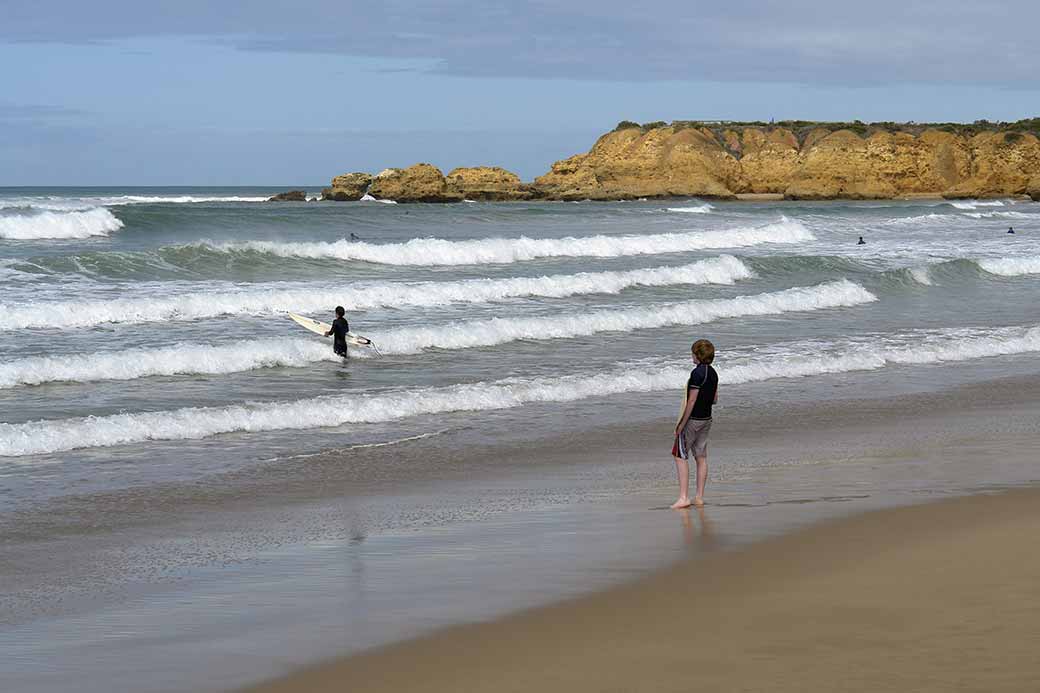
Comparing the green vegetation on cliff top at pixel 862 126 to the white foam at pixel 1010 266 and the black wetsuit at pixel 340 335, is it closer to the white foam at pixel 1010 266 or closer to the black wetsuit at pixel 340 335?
the white foam at pixel 1010 266

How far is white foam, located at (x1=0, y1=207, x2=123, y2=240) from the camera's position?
3322cm

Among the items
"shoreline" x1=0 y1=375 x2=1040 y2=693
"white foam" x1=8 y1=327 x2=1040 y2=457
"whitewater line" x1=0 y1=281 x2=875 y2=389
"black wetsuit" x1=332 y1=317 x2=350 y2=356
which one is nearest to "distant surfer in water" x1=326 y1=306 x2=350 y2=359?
"black wetsuit" x1=332 y1=317 x2=350 y2=356

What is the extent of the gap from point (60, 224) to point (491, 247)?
12.7 metres

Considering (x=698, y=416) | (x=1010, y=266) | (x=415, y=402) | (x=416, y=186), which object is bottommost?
(x=415, y=402)

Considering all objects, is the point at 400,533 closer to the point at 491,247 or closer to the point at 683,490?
the point at 683,490

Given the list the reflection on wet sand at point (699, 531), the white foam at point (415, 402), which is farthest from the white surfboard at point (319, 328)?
the reflection on wet sand at point (699, 531)

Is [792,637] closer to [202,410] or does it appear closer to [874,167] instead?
[202,410]

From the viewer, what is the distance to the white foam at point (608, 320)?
1784 centimetres

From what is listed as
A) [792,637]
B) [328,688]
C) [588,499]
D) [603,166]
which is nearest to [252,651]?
[328,688]

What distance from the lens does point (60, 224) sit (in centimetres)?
3500

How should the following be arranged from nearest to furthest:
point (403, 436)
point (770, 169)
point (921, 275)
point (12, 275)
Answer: point (403, 436), point (12, 275), point (921, 275), point (770, 169)

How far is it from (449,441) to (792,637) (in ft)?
20.1

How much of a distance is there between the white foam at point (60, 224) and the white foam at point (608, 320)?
1895 centimetres

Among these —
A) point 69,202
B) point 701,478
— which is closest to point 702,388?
point 701,478
